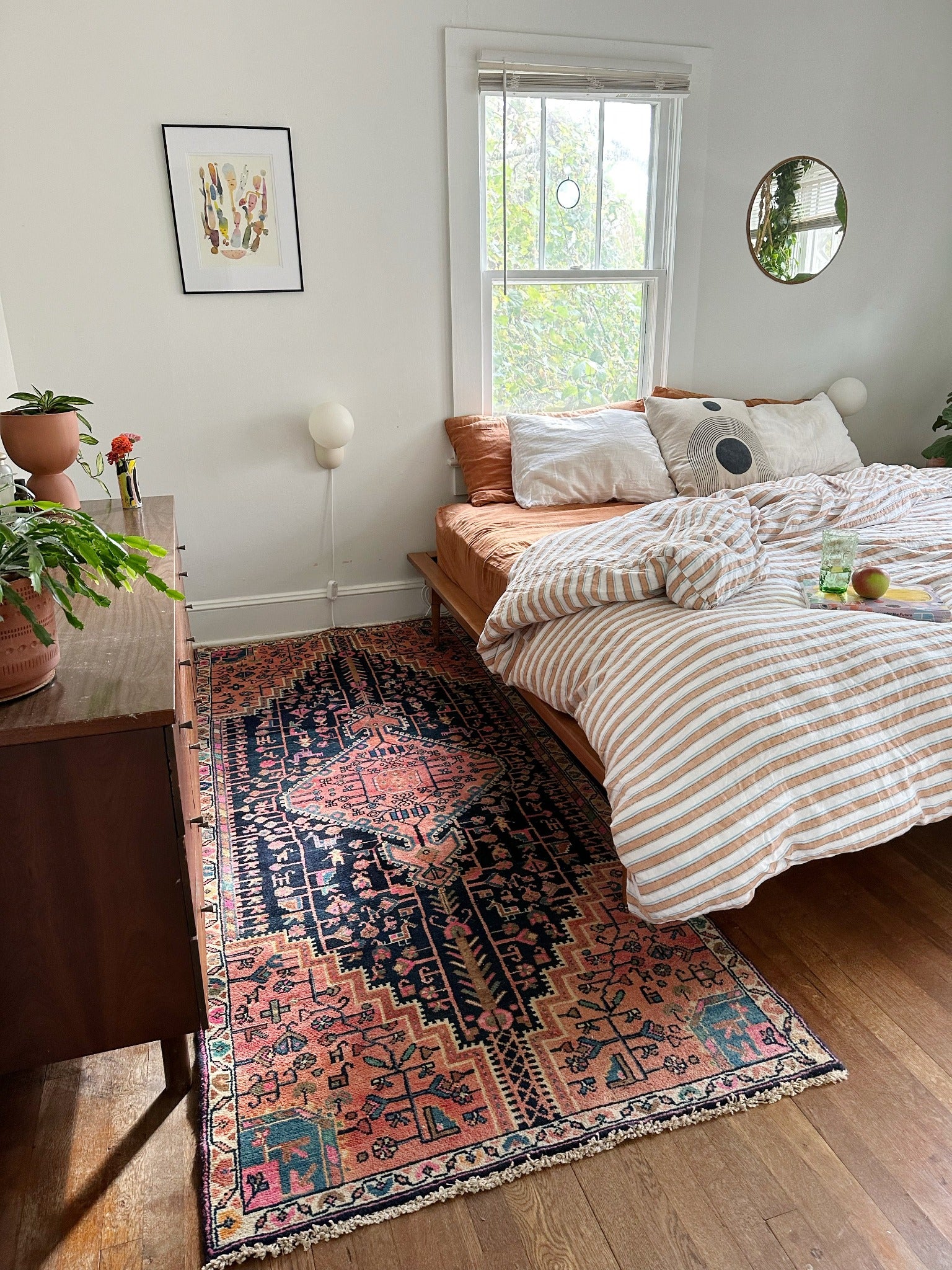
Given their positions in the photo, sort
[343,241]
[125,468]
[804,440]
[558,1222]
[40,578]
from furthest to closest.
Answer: [804,440], [343,241], [125,468], [558,1222], [40,578]

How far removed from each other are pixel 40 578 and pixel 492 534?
1.97 metres

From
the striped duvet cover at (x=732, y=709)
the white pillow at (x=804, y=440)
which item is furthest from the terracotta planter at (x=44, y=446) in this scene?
the white pillow at (x=804, y=440)

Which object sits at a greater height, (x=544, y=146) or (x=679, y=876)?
(x=544, y=146)

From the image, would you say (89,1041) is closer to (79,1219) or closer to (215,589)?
(79,1219)

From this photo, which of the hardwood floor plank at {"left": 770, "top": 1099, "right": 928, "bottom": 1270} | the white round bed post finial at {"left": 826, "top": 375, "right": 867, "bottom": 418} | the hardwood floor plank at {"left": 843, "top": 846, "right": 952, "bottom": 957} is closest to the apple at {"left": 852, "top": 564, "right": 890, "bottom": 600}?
the hardwood floor plank at {"left": 843, "top": 846, "right": 952, "bottom": 957}

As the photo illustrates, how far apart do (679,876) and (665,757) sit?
0.77 feet

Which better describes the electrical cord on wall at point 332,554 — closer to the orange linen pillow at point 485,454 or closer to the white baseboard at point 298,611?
the white baseboard at point 298,611

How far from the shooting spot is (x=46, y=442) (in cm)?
213

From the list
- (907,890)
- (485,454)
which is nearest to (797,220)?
(485,454)

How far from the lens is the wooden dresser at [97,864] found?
130 centimetres

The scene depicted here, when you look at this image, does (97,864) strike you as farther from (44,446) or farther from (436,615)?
(436,615)

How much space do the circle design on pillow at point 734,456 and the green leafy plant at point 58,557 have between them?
2662 mm

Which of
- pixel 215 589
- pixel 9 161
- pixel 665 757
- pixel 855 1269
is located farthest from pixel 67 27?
pixel 855 1269

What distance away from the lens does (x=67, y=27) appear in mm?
2938
